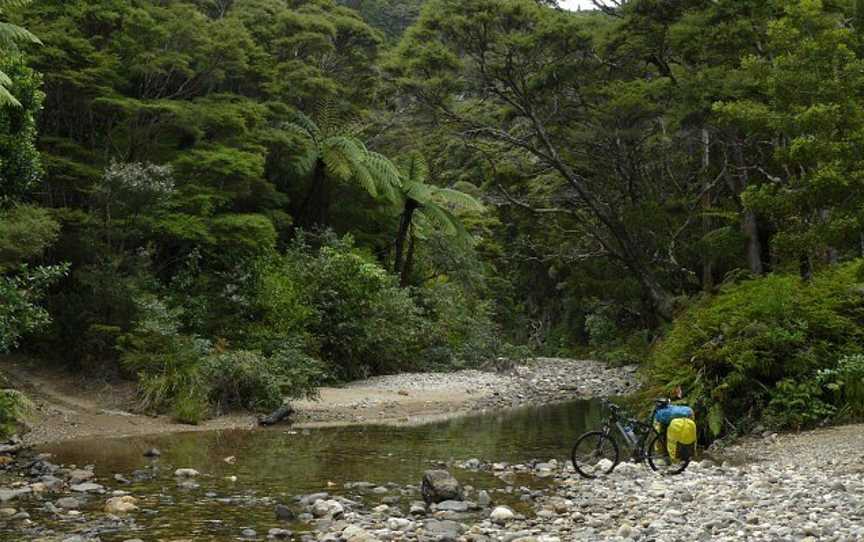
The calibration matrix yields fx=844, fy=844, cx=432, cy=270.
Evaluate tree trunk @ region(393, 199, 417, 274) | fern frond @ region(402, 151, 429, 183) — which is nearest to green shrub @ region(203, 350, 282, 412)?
tree trunk @ region(393, 199, 417, 274)

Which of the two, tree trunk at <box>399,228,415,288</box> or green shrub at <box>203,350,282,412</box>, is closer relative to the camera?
green shrub at <box>203,350,282,412</box>

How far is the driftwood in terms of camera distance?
13680 mm

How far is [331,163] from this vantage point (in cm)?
2217

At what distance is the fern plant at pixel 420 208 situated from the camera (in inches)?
993

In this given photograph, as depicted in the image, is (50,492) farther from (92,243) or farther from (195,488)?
(92,243)

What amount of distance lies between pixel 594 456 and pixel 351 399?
819cm

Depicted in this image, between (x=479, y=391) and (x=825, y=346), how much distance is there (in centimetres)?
974

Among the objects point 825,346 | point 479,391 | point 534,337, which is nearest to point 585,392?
point 479,391

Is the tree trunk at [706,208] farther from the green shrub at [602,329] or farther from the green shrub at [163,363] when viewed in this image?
the green shrub at [602,329]

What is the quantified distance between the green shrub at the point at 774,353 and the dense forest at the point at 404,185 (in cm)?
4

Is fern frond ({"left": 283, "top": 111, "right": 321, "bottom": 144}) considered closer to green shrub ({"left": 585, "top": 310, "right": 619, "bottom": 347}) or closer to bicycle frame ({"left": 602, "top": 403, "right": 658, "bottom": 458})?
bicycle frame ({"left": 602, "top": 403, "right": 658, "bottom": 458})

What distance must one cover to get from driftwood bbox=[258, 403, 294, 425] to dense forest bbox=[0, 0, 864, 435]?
42 centimetres

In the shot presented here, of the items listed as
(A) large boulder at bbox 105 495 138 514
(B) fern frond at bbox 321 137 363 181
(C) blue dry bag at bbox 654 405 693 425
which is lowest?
(A) large boulder at bbox 105 495 138 514

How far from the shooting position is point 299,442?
12078mm
